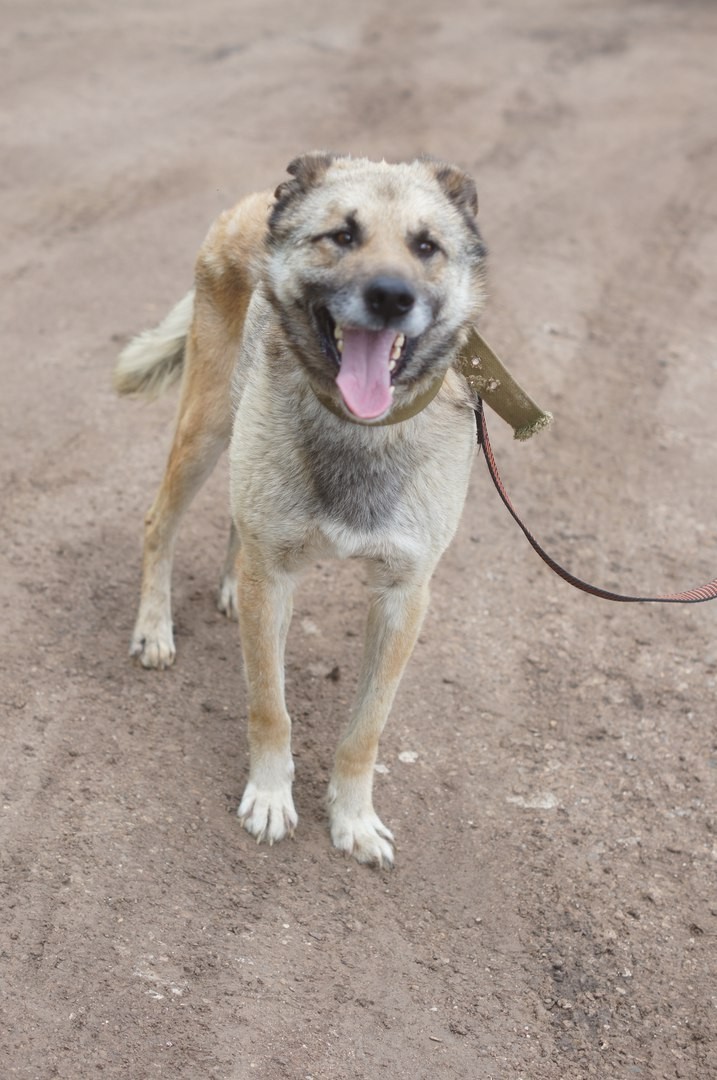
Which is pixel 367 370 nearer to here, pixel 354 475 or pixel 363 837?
pixel 354 475

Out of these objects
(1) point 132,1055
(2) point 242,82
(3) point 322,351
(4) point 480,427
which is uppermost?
(3) point 322,351

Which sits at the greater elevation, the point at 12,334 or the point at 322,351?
the point at 322,351

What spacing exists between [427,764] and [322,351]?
1.73 metres

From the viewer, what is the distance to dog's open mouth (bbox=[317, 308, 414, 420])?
3.23 m

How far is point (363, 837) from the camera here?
3.93 meters

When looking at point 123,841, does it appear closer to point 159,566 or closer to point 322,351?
point 159,566

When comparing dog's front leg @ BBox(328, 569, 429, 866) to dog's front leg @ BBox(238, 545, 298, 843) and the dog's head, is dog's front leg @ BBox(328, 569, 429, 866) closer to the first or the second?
dog's front leg @ BBox(238, 545, 298, 843)

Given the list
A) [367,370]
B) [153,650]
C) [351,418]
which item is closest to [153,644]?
[153,650]

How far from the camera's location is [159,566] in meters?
4.75

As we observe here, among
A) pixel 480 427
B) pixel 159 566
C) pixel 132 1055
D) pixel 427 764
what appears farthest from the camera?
pixel 159 566

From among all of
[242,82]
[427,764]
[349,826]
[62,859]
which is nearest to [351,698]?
[427,764]

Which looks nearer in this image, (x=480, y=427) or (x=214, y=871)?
(x=214, y=871)

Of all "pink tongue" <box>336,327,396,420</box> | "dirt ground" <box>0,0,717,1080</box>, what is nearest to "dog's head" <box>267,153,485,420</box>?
"pink tongue" <box>336,327,396,420</box>

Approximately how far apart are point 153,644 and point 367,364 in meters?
1.79
